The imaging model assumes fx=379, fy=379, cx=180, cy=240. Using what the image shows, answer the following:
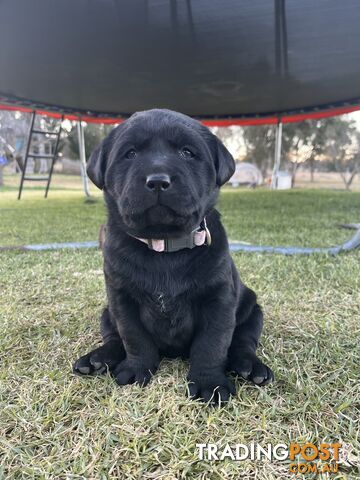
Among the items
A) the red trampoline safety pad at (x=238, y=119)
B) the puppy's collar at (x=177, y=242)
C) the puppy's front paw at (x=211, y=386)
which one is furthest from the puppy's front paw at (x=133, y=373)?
the red trampoline safety pad at (x=238, y=119)

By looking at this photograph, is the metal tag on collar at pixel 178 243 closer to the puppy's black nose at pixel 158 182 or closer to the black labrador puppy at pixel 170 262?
the black labrador puppy at pixel 170 262

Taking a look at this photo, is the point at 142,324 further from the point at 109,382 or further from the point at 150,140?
the point at 150,140

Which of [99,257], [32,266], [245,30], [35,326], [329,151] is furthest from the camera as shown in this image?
[329,151]

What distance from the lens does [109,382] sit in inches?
55.1

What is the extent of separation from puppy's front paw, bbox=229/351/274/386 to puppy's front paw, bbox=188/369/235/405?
0.06 metres

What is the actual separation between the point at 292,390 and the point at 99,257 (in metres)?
2.62

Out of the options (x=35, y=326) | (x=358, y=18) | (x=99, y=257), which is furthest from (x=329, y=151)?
(x=35, y=326)

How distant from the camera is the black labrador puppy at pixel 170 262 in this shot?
130 cm

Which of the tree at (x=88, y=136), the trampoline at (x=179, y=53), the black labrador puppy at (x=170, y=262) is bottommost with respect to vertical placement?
the black labrador puppy at (x=170, y=262)

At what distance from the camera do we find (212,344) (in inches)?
52.9

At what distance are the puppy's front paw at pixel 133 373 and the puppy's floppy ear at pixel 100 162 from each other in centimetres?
70

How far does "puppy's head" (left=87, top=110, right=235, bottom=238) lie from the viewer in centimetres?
123

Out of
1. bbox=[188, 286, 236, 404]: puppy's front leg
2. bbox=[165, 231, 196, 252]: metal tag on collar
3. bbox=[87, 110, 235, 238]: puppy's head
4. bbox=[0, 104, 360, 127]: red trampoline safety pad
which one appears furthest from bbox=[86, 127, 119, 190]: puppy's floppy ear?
bbox=[0, 104, 360, 127]: red trampoline safety pad

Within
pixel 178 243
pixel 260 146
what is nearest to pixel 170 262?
pixel 178 243
